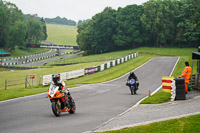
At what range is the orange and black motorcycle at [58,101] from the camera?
1197 centimetres

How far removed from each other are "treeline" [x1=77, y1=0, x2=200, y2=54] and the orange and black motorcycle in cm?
8272

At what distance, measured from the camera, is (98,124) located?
420 inches

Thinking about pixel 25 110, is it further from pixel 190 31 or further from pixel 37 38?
pixel 37 38

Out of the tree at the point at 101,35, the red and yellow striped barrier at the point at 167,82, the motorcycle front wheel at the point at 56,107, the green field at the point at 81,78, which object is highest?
the tree at the point at 101,35

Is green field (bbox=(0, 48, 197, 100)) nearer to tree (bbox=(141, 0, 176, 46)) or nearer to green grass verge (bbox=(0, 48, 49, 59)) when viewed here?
tree (bbox=(141, 0, 176, 46))

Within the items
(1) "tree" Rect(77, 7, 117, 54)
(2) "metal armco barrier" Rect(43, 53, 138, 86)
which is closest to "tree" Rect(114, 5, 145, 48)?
Result: (1) "tree" Rect(77, 7, 117, 54)

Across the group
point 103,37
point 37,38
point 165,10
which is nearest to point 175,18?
point 165,10

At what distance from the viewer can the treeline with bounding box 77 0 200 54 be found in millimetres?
94688

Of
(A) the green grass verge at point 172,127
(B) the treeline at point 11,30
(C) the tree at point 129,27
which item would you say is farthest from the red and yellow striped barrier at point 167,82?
(B) the treeline at point 11,30

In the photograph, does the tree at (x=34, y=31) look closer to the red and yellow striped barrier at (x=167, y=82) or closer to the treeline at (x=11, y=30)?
the treeline at (x=11, y=30)

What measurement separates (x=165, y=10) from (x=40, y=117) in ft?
297

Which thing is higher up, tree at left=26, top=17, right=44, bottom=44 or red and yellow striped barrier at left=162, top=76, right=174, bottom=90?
tree at left=26, top=17, right=44, bottom=44

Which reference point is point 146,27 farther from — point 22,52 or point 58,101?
point 58,101

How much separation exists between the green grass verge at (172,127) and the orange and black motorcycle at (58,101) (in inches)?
149
